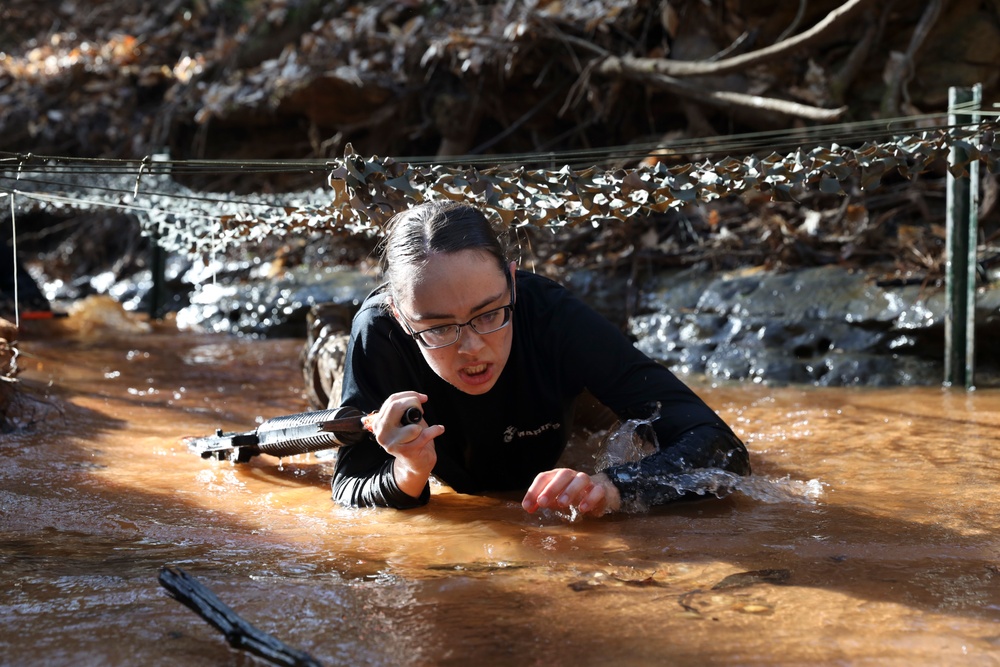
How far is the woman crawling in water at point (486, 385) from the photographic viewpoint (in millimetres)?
2564

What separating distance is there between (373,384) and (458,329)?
17.7 inches

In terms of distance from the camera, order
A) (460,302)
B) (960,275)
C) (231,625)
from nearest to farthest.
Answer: (231,625) → (460,302) → (960,275)

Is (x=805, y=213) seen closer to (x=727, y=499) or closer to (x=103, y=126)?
(x=727, y=499)

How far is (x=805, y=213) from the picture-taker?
23.5ft

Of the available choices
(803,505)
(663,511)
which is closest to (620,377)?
(663,511)

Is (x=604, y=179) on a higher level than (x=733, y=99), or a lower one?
lower

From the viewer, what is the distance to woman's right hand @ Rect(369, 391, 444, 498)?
2.44 meters

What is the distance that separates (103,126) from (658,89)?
691 centimetres

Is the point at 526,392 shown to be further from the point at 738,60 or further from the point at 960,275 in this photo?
the point at 738,60

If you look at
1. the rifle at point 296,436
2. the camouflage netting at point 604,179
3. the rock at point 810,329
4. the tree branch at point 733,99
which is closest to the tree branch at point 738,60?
the tree branch at point 733,99

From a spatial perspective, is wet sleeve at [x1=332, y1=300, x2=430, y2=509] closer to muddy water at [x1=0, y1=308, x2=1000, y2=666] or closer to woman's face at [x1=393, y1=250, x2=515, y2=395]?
muddy water at [x1=0, y1=308, x2=1000, y2=666]

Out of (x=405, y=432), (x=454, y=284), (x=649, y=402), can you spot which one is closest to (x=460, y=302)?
(x=454, y=284)

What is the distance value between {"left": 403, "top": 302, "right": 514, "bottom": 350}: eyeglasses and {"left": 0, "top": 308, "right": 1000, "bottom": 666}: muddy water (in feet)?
1.66

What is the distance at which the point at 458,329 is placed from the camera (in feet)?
8.47
